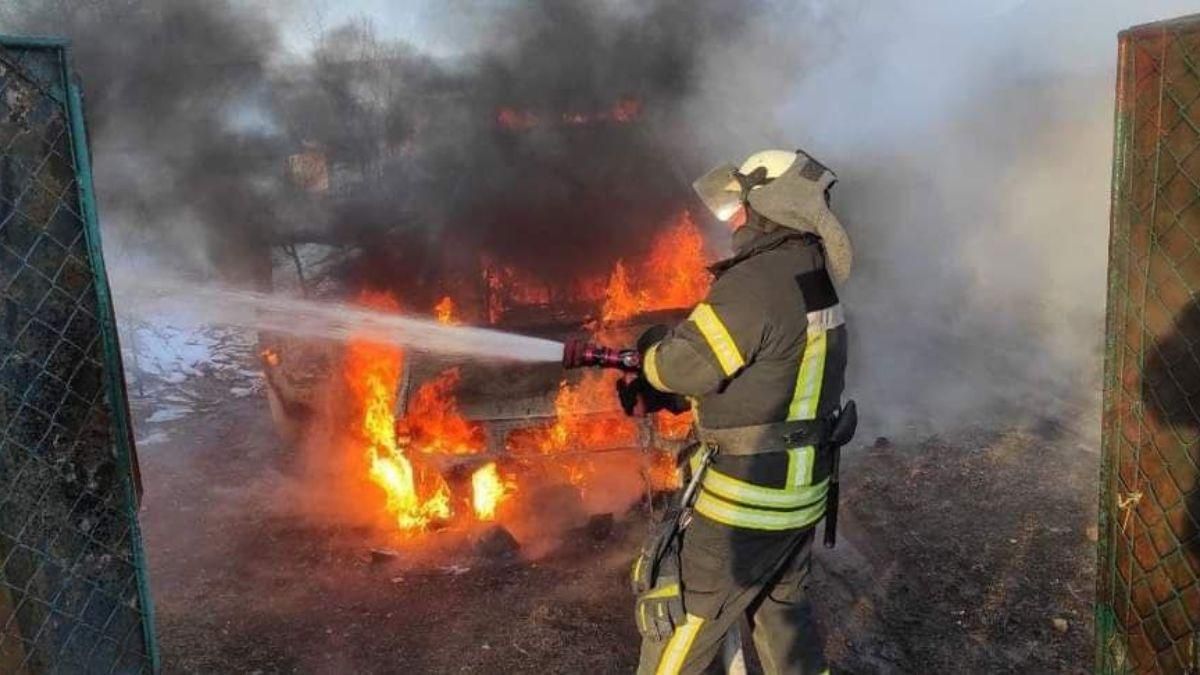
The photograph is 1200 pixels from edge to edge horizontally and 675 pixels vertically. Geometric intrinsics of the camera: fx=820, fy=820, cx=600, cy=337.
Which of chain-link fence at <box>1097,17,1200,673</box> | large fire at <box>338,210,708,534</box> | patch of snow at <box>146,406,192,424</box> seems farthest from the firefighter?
patch of snow at <box>146,406,192,424</box>

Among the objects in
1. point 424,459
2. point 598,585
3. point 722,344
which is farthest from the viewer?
point 424,459

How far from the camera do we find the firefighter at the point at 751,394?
282 centimetres

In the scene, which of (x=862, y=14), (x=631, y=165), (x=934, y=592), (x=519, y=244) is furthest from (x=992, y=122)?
(x=934, y=592)

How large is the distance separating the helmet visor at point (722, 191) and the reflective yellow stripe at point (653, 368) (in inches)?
22.4

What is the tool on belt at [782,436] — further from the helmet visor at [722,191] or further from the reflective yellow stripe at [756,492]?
the helmet visor at [722,191]

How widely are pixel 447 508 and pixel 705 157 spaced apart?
18.4 ft

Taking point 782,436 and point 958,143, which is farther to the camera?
point 958,143

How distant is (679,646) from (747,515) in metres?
0.55

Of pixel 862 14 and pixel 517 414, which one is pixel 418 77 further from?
pixel 517 414

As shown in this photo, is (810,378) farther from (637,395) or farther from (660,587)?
(660,587)

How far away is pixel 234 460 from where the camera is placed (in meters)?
6.95

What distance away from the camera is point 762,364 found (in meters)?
2.87

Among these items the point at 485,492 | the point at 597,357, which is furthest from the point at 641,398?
the point at 485,492

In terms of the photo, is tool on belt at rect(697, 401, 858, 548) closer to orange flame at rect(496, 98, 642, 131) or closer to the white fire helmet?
the white fire helmet
